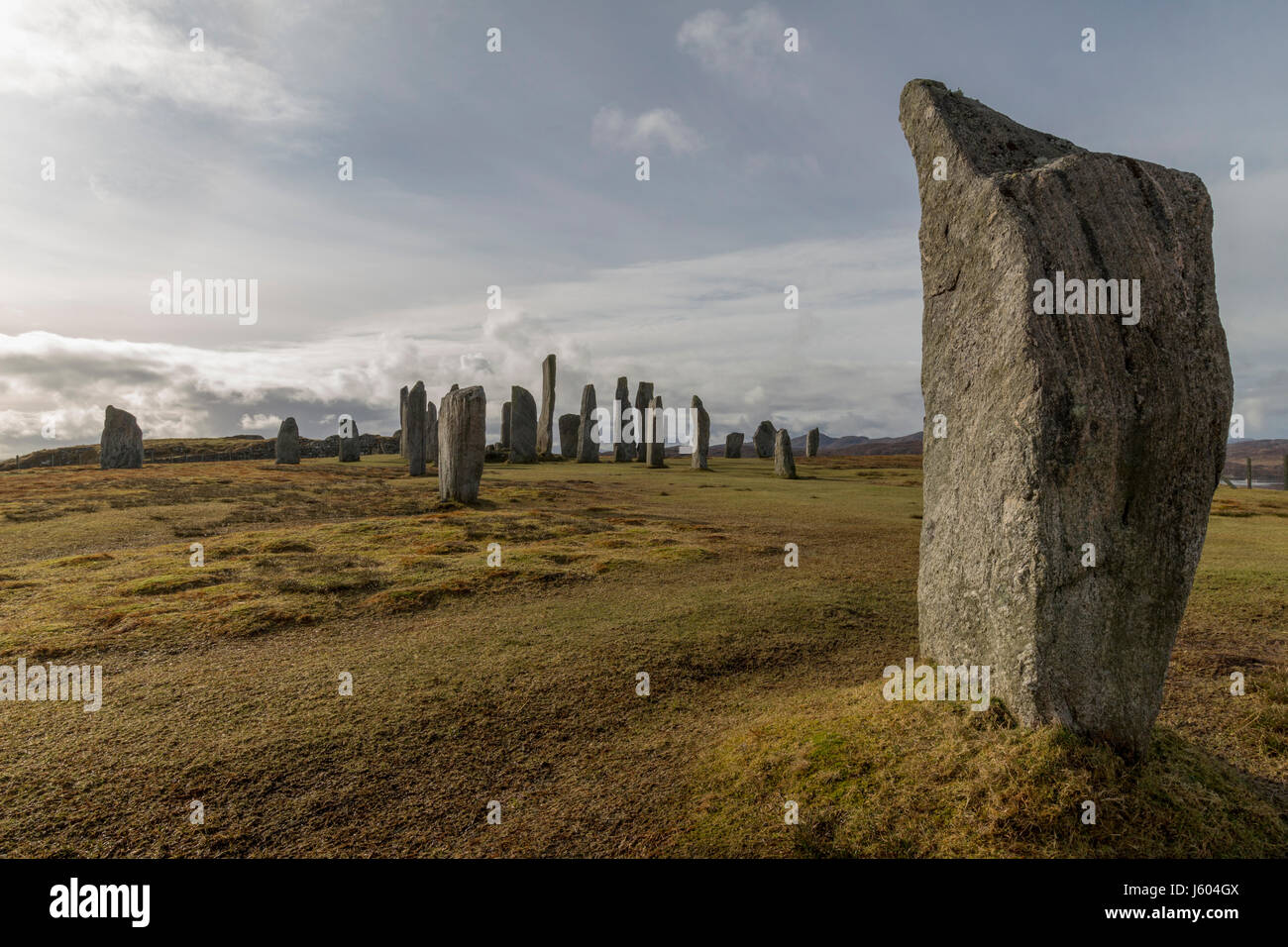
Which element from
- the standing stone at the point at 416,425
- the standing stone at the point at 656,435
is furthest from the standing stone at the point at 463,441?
the standing stone at the point at 656,435

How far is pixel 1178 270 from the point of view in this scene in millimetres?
5277

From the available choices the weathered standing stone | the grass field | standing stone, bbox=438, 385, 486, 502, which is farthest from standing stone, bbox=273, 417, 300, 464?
the grass field

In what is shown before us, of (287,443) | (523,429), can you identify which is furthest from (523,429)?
(287,443)

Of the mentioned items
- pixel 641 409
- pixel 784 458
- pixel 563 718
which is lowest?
pixel 563 718

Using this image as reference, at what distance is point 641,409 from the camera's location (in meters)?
50.1

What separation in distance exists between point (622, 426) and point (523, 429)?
8231 mm

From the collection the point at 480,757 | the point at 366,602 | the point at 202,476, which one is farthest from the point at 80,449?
the point at 480,757

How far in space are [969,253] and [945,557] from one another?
8.94 feet

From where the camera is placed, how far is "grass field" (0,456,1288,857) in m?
4.83

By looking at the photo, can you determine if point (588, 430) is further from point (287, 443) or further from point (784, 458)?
point (287, 443)

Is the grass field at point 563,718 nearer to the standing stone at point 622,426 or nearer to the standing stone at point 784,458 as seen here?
the standing stone at point 784,458

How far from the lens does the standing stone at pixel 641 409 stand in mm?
49594
